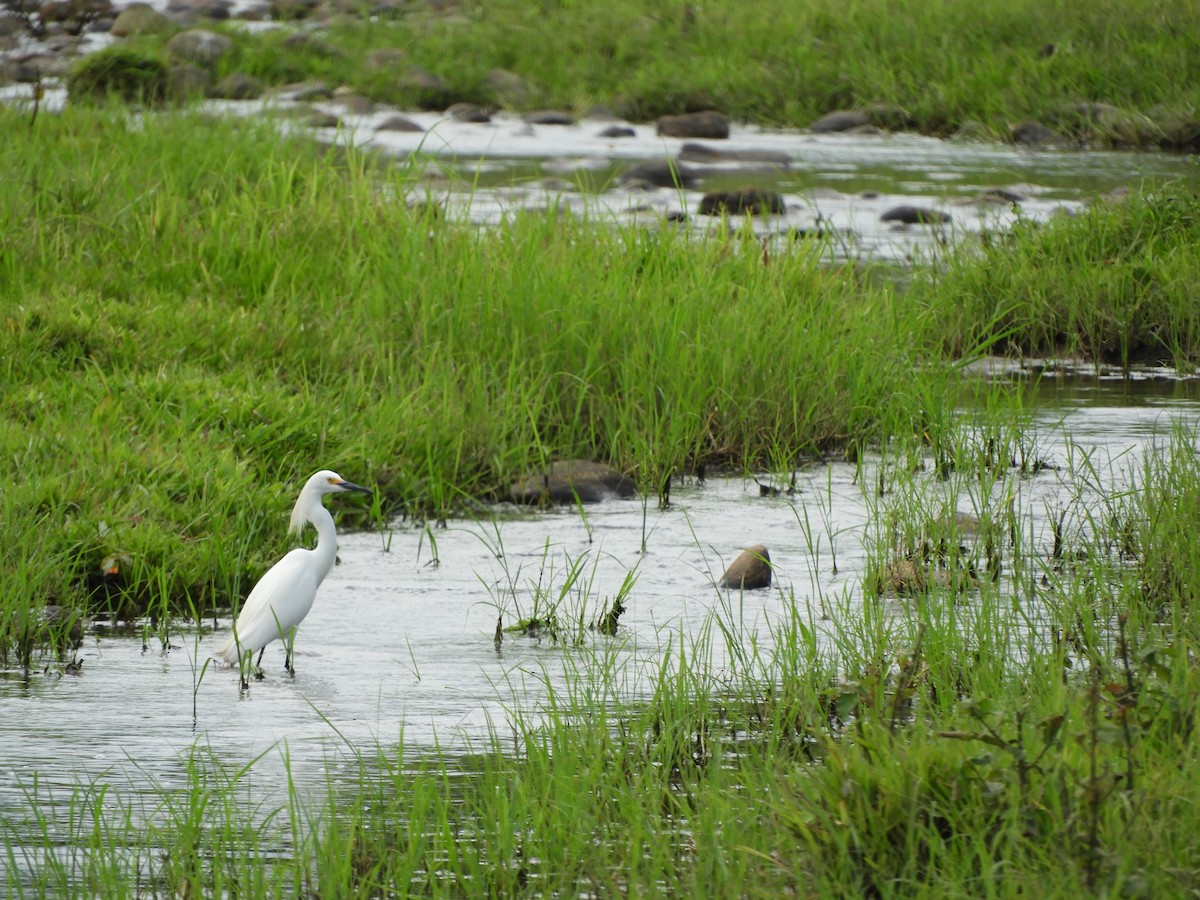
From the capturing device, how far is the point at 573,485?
5898 mm

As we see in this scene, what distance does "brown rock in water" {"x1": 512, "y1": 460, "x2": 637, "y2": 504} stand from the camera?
591cm

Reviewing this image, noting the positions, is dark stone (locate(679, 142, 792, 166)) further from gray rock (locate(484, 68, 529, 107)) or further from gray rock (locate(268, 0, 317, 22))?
gray rock (locate(268, 0, 317, 22))

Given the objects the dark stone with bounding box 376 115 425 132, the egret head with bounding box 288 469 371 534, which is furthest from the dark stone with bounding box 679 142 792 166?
the egret head with bounding box 288 469 371 534

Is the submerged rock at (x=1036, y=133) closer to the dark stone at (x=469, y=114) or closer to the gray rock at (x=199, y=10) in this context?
the dark stone at (x=469, y=114)

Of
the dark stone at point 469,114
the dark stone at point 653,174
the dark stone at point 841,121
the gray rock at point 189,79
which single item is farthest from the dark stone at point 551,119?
the dark stone at point 653,174

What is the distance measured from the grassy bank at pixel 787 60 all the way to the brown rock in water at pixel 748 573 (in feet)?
38.8

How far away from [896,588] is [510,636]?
1.06 m

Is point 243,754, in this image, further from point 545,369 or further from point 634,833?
point 545,369

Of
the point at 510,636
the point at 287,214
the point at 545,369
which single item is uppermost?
the point at 287,214

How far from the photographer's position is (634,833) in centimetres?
288

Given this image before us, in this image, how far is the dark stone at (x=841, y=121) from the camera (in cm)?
1762

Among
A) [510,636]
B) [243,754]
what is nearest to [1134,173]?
[510,636]

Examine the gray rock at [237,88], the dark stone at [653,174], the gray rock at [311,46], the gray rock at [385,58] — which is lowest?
the dark stone at [653,174]

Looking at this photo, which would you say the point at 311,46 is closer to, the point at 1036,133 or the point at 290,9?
the point at 290,9
